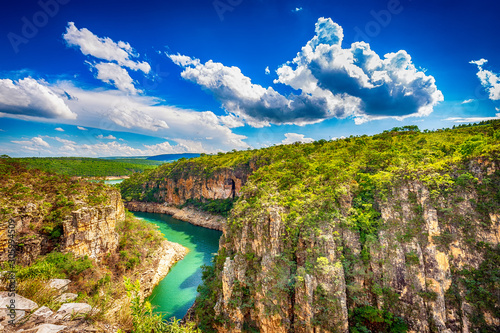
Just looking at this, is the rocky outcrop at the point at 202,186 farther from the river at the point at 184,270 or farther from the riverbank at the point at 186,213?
the river at the point at 184,270

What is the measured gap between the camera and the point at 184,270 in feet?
85.1

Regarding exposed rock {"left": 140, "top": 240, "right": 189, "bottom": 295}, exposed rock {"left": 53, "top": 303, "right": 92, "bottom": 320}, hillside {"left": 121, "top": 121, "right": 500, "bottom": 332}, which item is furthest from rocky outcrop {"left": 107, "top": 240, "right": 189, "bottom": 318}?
exposed rock {"left": 53, "top": 303, "right": 92, "bottom": 320}

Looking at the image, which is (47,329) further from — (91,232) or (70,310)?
(91,232)

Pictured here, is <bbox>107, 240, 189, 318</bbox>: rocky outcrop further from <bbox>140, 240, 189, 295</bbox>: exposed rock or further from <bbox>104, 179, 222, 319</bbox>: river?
<bbox>104, 179, 222, 319</bbox>: river

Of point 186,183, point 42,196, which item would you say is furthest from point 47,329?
point 186,183

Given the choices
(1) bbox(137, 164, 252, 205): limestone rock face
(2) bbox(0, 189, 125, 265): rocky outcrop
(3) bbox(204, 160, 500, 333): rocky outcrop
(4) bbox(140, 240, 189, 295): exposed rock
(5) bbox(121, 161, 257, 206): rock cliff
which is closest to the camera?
(3) bbox(204, 160, 500, 333): rocky outcrop

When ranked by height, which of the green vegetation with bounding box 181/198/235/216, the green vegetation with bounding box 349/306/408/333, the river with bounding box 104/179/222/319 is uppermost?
the green vegetation with bounding box 349/306/408/333

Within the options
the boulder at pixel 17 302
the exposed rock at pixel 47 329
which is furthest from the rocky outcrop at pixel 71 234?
the exposed rock at pixel 47 329

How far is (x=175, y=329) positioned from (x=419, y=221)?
14791 mm

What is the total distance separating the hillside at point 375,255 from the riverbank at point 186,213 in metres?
27.1

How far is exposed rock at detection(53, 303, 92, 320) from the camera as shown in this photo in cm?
495

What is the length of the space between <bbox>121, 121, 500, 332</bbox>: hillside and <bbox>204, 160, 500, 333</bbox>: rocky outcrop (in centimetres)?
5

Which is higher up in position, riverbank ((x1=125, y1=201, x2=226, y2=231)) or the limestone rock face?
the limestone rock face

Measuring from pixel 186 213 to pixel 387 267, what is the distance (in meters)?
45.7
